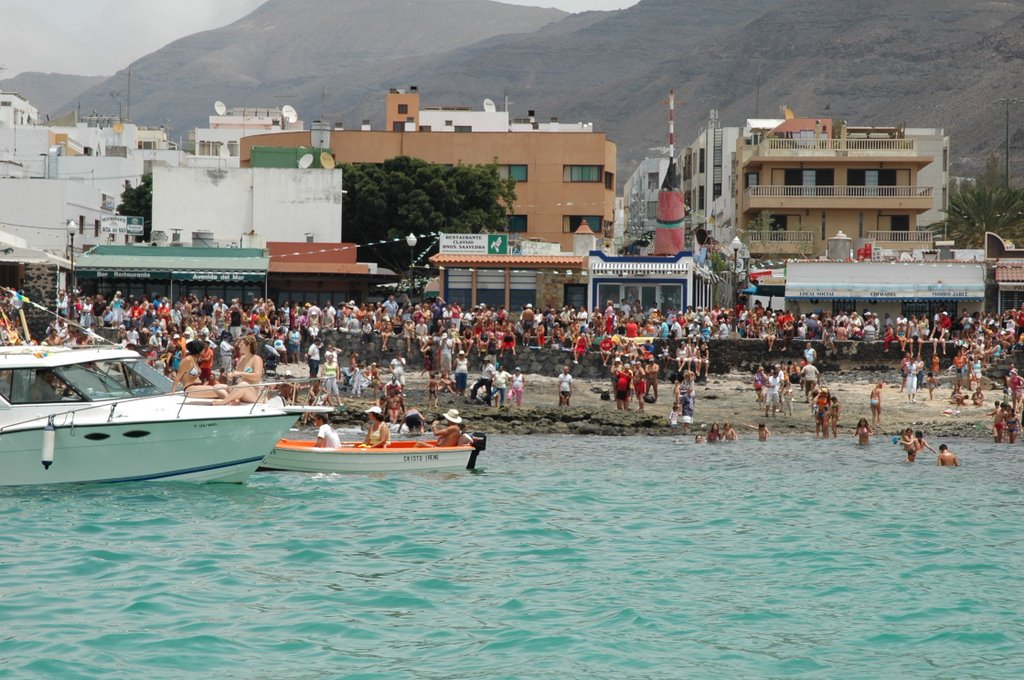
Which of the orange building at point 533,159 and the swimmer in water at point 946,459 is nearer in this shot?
the swimmer in water at point 946,459

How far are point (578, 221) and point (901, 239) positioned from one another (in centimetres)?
1849

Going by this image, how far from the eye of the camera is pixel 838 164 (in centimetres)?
7212

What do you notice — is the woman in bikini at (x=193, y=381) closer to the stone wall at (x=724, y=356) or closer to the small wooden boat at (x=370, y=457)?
the small wooden boat at (x=370, y=457)

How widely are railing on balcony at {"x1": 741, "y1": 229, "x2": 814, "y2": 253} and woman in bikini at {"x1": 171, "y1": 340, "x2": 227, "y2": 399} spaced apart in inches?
A: 1976

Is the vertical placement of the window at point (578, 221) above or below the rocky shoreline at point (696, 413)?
above

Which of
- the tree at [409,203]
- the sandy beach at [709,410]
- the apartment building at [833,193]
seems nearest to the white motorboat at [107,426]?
the sandy beach at [709,410]

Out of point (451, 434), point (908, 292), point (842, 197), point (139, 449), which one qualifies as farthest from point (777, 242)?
point (139, 449)

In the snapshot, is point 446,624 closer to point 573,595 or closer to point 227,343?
point 573,595

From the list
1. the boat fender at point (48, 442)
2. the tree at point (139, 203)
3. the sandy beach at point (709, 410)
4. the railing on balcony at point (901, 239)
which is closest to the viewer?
the boat fender at point (48, 442)

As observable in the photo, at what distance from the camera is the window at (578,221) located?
7869 centimetres

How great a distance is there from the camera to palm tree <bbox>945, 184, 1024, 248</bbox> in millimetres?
73500

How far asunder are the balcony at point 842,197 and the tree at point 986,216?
144 inches

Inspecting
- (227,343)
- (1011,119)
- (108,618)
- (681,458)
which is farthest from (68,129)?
(1011,119)

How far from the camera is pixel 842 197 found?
72.0m
